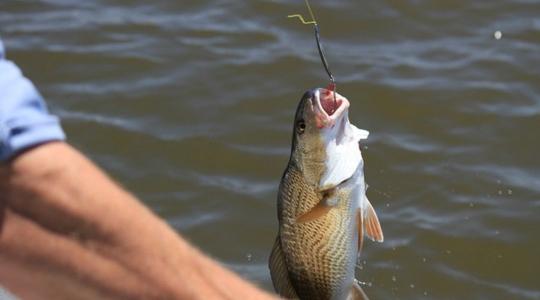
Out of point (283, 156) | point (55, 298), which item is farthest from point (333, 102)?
point (283, 156)

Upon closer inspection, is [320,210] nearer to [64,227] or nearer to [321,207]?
[321,207]

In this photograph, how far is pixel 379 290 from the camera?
5.14 metres

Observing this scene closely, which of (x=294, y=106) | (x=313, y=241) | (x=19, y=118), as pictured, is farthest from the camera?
(x=294, y=106)

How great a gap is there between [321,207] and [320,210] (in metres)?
0.01

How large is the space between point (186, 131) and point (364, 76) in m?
1.27

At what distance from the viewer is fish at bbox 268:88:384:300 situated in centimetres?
339

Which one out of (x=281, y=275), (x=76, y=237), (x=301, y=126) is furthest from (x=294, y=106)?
(x=76, y=237)

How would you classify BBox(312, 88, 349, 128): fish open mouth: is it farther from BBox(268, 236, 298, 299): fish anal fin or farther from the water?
the water

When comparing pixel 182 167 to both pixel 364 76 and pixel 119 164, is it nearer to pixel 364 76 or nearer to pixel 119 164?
pixel 119 164

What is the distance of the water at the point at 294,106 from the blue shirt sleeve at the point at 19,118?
11.5 feet

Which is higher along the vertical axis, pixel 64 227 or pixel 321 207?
pixel 64 227

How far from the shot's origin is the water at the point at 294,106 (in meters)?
5.41

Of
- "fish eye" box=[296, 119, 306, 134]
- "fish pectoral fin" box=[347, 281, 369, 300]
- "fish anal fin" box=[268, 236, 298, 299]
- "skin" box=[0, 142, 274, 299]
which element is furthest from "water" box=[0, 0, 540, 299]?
"skin" box=[0, 142, 274, 299]

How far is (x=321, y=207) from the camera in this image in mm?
3383
